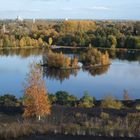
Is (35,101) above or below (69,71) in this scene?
above

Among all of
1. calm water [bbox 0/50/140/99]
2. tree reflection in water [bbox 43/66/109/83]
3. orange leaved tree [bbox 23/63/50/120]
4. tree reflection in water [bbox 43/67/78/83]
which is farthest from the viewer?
tree reflection in water [bbox 43/66/109/83]

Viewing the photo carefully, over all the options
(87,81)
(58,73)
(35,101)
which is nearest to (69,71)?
(58,73)

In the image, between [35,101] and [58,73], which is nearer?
[35,101]

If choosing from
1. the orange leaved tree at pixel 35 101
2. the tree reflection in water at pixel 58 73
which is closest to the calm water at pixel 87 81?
the tree reflection in water at pixel 58 73

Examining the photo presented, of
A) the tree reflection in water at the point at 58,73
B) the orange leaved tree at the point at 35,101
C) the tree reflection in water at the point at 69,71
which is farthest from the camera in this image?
the tree reflection in water at the point at 69,71

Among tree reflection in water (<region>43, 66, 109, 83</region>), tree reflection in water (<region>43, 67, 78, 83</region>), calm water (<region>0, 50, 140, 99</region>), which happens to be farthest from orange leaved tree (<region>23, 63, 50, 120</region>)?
tree reflection in water (<region>43, 66, 109, 83</region>)

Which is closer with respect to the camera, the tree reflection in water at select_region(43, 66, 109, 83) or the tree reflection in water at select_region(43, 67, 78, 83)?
the tree reflection in water at select_region(43, 67, 78, 83)

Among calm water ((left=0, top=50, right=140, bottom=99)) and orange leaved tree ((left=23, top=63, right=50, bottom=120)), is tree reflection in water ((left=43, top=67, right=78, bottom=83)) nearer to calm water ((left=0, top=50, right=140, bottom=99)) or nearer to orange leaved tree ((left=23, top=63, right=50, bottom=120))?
calm water ((left=0, top=50, right=140, bottom=99))

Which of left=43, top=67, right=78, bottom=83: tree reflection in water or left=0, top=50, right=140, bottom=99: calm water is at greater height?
left=0, top=50, right=140, bottom=99: calm water

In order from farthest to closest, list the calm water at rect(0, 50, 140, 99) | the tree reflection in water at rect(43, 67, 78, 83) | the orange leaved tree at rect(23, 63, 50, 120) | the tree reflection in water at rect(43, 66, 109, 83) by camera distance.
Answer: the tree reflection in water at rect(43, 66, 109, 83) < the tree reflection in water at rect(43, 67, 78, 83) < the calm water at rect(0, 50, 140, 99) < the orange leaved tree at rect(23, 63, 50, 120)

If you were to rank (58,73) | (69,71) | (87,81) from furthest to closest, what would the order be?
(69,71) → (58,73) → (87,81)

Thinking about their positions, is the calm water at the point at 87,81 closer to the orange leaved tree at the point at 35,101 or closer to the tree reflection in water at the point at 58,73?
the tree reflection in water at the point at 58,73

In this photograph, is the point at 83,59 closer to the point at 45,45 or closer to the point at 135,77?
the point at 135,77

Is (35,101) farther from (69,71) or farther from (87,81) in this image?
(69,71)
